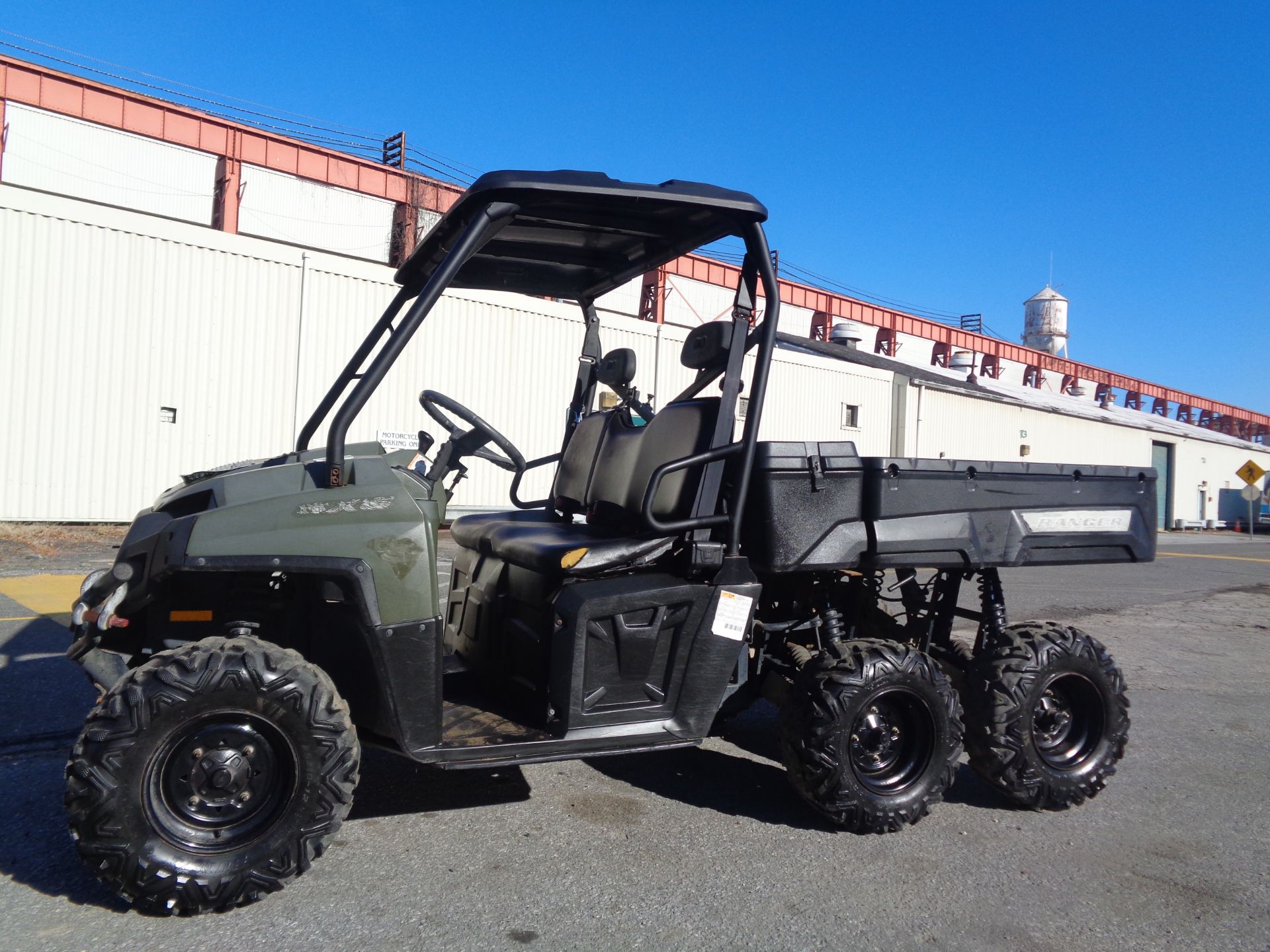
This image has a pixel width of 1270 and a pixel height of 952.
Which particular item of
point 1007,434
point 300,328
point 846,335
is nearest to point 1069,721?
point 300,328

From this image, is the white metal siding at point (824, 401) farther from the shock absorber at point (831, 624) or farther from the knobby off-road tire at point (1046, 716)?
the shock absorber at point (831, 624)

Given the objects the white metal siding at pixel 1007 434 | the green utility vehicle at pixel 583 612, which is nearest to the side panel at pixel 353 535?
the green utility vehicle at pixel 583 612

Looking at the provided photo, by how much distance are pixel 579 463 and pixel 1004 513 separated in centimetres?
199

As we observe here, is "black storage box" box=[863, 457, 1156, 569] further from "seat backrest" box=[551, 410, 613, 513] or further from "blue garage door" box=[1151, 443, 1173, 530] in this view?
"blue garage door" box=[1151, 443, 1173, 530]

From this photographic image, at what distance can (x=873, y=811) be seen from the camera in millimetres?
3502

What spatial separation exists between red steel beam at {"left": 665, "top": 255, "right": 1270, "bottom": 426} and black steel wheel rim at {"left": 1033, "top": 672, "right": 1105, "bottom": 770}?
70.9 feet

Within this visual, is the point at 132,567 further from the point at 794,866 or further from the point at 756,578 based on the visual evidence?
the point at 794,866

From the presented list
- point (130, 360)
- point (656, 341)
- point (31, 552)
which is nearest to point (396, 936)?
point (31, 552)

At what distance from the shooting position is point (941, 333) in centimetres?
4750

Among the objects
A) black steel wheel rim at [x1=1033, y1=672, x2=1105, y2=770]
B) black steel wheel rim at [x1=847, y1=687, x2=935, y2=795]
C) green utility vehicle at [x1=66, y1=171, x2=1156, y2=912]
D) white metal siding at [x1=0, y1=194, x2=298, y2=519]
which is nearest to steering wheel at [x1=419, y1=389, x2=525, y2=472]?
green utility vehicle at [x1=66, y1=171, x2=1156, y2=912]

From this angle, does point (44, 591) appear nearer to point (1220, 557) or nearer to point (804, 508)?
point (804, 508)

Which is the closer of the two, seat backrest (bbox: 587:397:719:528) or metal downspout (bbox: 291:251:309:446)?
seat backrest (bbox: 587:397:719:528)

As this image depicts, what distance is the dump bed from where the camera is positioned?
356cm

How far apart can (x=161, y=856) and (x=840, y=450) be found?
261 cm
